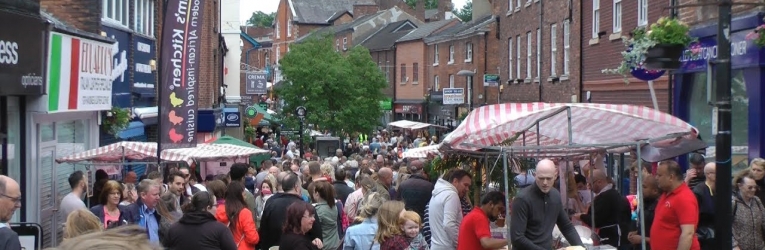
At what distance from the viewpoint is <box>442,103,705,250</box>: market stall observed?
32.8 ft

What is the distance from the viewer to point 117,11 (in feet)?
70.1

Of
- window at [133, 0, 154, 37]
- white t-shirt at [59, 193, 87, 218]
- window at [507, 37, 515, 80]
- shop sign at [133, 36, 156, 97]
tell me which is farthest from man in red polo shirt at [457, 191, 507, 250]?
window at [507, 37, 515, 80]

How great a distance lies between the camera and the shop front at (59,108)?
1380cm

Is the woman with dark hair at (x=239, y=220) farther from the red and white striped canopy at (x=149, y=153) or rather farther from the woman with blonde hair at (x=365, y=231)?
the red and white striped canopy at (x=149, y=153)

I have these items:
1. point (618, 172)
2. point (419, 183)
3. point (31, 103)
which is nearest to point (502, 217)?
point (419, 183)

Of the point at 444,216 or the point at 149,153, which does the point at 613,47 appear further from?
the point at 444,216

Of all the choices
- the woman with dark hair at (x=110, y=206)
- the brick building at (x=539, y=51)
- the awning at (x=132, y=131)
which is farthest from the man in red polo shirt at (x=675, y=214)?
the brick building at (x=539, y=51)

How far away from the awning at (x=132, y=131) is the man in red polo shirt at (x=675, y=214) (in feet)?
42.1

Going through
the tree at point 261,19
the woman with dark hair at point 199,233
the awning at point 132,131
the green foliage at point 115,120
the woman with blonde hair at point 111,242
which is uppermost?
the tree at point 261,19

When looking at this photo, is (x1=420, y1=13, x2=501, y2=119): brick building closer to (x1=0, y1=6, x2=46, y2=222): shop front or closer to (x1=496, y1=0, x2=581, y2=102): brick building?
(x1=496, y1=0, x2=581, y2=102): brick building

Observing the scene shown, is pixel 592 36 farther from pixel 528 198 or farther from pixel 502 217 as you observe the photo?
pixel 528 198

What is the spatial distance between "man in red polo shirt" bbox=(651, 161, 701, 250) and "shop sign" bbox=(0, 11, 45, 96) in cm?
651

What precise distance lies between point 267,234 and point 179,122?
151 inches

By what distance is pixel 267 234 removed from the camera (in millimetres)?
11961
